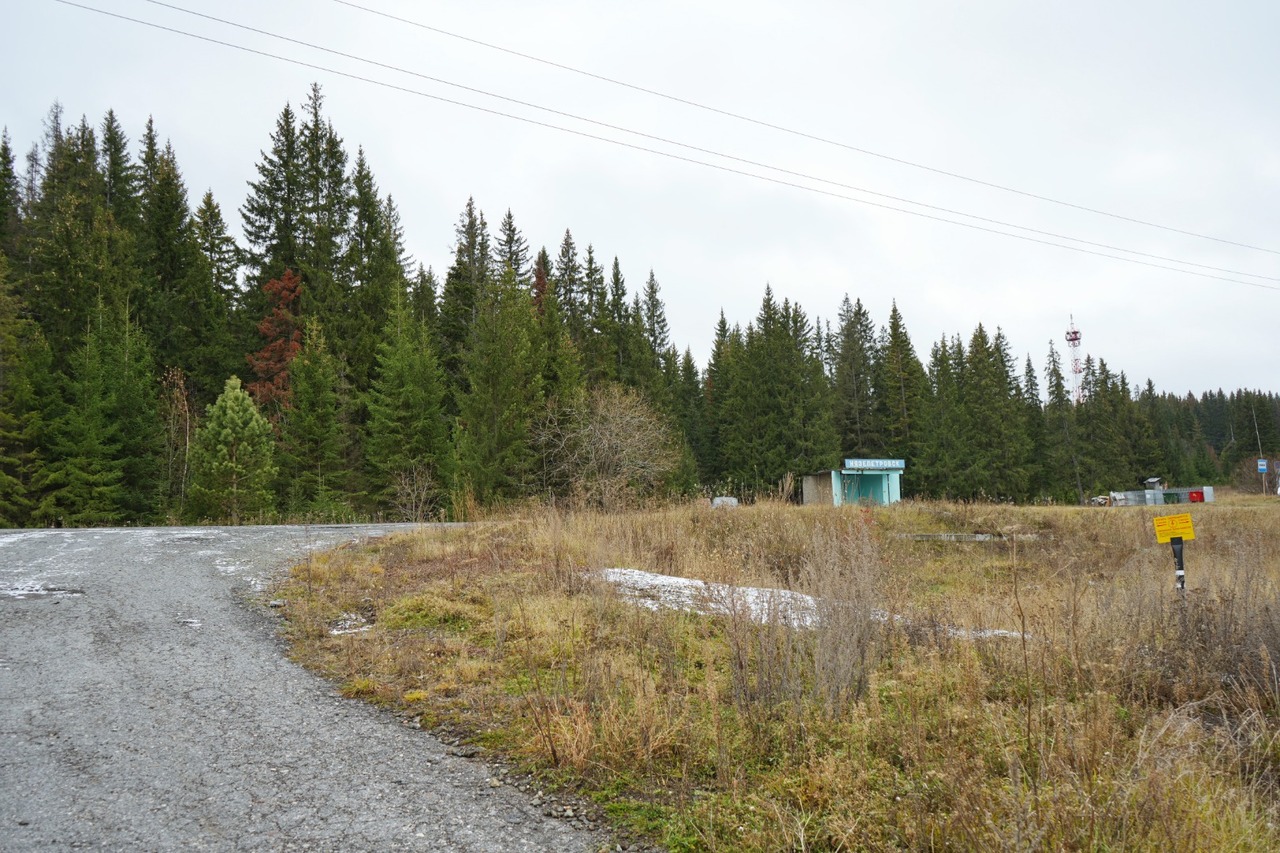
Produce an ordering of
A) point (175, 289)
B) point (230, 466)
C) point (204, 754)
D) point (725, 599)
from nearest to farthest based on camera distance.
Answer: point (204, 754) < point (725, 599) < point (230, 466) < point (175, 289)

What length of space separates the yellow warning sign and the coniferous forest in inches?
323

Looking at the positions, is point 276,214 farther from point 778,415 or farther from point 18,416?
point 778,415

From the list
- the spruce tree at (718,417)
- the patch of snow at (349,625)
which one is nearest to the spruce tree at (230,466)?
the patch of snow at (349,625)

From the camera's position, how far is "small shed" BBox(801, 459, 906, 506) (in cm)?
3531

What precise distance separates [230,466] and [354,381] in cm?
1272

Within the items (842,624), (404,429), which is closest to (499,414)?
(404,429)

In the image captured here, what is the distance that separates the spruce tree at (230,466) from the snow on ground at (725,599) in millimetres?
14769

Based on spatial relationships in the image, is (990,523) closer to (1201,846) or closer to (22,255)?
(1201,846)

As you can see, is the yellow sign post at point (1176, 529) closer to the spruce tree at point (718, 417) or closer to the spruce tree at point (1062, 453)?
the spruce tree at point (718, 417)

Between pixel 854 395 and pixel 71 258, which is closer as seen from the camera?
pixel 71 258

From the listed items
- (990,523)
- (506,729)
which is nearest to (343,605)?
(506,729)

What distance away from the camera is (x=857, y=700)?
13.7 ft

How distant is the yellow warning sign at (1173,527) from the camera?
706 cm

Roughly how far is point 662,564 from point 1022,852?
24.1 ft
